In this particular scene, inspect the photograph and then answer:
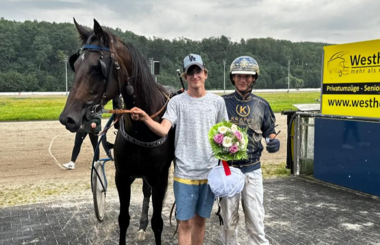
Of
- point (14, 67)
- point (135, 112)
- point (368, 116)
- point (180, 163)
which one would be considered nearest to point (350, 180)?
point (368, 116)

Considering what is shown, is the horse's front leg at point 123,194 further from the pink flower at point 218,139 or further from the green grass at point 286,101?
the green grass at point 286,101

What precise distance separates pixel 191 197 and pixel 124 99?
3.38 feet

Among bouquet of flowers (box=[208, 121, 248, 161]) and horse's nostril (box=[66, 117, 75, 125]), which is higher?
horse's nostril (box=[66, 117, 75, 125])

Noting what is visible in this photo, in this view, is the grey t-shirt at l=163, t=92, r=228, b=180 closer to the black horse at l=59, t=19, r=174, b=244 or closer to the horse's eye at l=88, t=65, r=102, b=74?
the black horse at l=59, t=19, r=174, b=244

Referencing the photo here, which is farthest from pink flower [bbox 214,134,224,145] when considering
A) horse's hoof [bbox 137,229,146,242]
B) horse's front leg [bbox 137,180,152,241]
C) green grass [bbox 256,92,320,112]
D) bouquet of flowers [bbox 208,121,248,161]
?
green grass [bbox 256,92,320,112]

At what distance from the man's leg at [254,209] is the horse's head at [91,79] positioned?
1511 millimetres

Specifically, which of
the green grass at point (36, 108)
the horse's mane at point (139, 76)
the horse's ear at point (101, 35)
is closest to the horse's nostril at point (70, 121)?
the horse's mane at point (139, 76)

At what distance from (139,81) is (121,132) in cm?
58

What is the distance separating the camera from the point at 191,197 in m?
2.78

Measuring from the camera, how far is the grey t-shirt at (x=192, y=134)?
9.07ft

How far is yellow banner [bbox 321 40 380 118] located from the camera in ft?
18.5

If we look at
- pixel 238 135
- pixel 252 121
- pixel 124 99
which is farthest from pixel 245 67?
pixel 124 99

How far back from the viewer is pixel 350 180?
615 cm

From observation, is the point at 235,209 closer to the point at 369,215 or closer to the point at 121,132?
the point at 121,132
